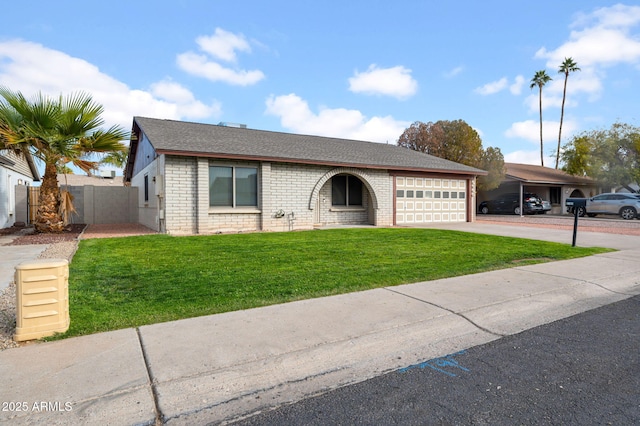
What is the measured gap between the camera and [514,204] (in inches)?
1123

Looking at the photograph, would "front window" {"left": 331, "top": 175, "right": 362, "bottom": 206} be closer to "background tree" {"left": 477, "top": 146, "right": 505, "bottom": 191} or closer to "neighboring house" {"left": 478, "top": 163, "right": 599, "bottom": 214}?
"background tree" {"left": 477, "top": 146, "right": 505, "bottom": 191}

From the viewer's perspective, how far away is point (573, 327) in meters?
4.54

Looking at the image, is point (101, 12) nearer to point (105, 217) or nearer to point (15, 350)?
point (15, 350)

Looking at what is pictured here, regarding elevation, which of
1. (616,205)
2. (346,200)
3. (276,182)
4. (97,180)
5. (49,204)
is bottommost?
(49,204)

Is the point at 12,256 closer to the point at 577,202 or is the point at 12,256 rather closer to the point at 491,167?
the point at 577,202

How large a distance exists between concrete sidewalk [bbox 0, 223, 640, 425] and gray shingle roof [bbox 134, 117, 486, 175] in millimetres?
9284

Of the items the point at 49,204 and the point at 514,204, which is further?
the point at 514,204

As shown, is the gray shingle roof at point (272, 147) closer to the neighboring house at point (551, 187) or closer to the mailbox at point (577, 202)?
the mailbox at point (577, 202)

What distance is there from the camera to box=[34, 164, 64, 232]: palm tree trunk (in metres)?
12.5

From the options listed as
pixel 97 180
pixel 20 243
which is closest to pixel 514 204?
pixel 20 243

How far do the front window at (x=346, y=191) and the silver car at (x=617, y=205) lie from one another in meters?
14.0

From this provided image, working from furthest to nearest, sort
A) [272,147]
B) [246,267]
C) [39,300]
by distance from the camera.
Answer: [272,147] → [246,267] → [39,300]

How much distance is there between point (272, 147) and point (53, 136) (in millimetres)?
7277

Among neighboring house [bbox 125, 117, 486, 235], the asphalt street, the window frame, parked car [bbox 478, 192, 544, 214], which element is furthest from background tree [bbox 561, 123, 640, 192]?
the asphalt street
